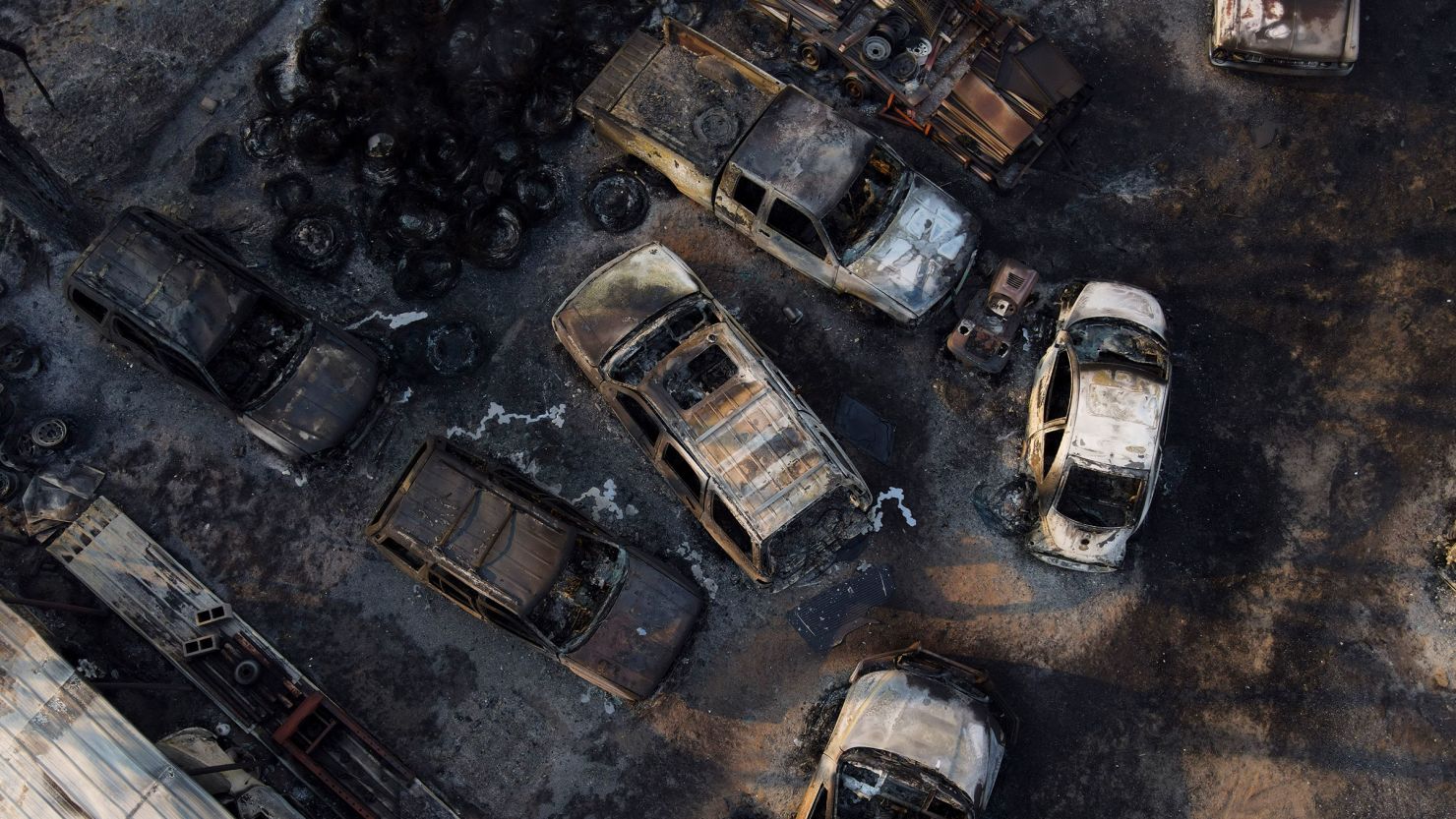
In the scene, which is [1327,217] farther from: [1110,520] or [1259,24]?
[1110,520]

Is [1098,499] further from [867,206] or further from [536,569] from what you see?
[536,569]

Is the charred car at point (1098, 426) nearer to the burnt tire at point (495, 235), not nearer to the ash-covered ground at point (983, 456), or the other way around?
the ash-covered ground at point (983, 456)

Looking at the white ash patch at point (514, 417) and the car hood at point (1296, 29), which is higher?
the car hood at point (1296, 29)

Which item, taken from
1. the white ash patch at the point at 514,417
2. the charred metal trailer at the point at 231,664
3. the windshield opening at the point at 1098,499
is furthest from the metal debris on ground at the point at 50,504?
the windshield opening at the point at 1098,499

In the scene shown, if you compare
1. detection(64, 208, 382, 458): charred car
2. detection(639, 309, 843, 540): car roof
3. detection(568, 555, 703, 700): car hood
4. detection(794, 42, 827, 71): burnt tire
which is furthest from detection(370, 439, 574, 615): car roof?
detection(794, 42, 827, 71): burnt tire

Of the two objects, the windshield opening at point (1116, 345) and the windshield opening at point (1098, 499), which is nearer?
the windshield opening at point (1098, 499)

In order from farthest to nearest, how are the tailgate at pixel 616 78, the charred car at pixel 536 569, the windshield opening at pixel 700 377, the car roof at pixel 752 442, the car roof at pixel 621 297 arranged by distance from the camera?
the tailgate at pixel 616 78
the car roof at pixel 621 297
the windshield opening at pixel 700 377
the car roof at pixel 752 442
the charred car at pixel 536 569
